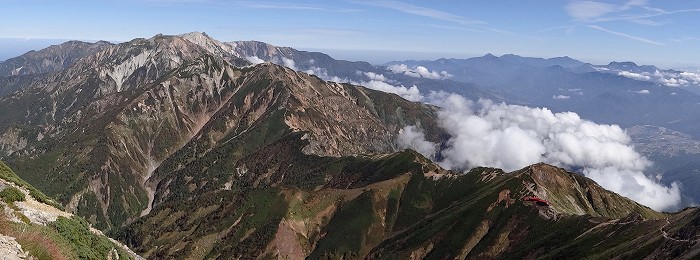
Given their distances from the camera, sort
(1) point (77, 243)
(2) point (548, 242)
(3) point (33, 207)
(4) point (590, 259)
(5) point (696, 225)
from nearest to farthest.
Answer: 1. (1) point (77, 243)
2. (3) point (33, 207)
3. (5) point (696, 225)
4. (4) point (590, 259)
5. (2) point (548, 242)

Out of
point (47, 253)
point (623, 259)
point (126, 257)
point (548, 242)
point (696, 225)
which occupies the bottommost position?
point (548, 242)

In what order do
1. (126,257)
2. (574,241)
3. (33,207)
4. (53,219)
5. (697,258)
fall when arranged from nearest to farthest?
(53,219), (33,207), (126,257), (697,258), (574,241)

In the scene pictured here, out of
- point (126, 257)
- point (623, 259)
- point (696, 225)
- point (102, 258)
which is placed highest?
point (102, 258)

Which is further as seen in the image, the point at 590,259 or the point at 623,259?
the point at 590,259

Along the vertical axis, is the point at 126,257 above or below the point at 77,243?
below

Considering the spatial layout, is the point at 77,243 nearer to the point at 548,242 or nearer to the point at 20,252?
the point at 20,252

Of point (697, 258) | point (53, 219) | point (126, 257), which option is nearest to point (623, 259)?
point (697, 258)

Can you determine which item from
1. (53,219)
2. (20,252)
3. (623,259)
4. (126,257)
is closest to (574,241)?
(623,259)

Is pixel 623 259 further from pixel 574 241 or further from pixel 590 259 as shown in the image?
pixel 574 241

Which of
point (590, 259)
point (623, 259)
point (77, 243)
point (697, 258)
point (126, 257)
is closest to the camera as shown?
point (77, 243)
